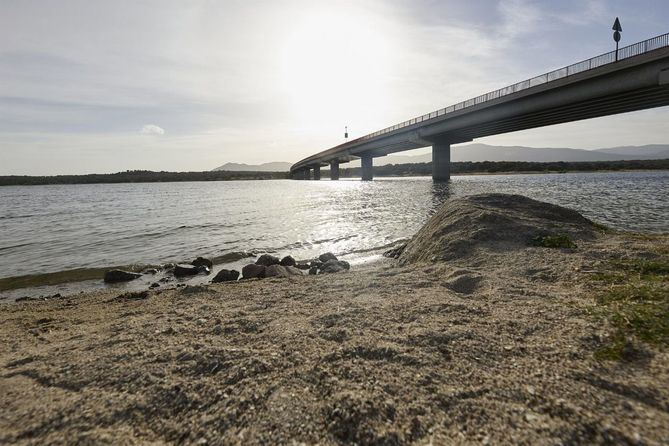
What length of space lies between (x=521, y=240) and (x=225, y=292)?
8.19 metres

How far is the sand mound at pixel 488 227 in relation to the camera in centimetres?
905

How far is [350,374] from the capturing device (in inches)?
140

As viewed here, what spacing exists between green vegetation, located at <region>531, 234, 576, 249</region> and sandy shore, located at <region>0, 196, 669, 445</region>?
1947mm

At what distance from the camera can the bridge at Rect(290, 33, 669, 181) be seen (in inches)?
1227

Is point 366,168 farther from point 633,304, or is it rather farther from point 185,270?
point 633,304

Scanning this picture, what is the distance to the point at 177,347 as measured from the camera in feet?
14.8

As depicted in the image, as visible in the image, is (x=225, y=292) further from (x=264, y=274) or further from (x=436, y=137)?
(x=436, y=137)

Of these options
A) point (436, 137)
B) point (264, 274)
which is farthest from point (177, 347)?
point (436, 137)

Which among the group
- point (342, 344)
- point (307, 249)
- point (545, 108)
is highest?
point (545, 108)

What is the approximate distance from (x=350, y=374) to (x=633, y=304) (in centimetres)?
422

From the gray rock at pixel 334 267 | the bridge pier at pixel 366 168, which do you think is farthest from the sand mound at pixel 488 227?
the bridge pier at pixel 366 168

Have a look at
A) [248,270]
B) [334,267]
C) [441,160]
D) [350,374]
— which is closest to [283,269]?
[248,270]

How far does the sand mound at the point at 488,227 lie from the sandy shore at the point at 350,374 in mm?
2608

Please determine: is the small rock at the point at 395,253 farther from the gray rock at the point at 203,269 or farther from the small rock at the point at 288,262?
the gray rock at the point at 203,269
